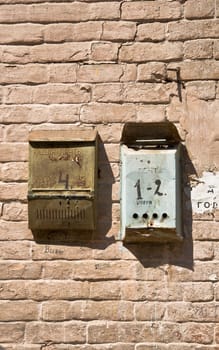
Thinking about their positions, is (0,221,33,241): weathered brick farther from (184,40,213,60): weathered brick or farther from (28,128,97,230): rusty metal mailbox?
(184,40,213,60): weathered brick

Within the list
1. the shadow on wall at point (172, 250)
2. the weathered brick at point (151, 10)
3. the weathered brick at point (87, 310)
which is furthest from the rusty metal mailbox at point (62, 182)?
the weathered brick at point (151, 10)

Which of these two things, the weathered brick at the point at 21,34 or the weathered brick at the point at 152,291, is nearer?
the weathered brick at the point at 152,291

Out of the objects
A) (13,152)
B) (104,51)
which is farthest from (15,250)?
(104,51)

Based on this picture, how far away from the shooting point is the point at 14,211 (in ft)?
12.8

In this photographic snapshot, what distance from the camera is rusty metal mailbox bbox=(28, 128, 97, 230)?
3.75 metres

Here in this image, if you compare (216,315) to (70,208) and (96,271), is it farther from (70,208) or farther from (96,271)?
(70,208)

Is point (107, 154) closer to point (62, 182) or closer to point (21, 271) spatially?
point (62, 182)

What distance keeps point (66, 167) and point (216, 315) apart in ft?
3.65

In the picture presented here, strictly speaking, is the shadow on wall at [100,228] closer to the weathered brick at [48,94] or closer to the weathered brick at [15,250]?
the weathered brick at [15,250]

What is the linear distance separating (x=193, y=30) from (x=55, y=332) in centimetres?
182

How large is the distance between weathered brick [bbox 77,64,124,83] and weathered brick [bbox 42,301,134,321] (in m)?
1.22

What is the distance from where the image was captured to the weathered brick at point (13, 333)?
12.5 ft

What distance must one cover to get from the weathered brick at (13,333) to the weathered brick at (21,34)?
62.0 inches

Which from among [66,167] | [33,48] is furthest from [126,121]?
[33,48]
